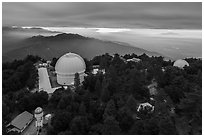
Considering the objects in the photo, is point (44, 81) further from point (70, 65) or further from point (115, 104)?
point (115, 104)

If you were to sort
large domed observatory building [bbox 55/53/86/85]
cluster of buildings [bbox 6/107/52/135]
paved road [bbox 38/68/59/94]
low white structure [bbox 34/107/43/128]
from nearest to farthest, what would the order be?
cluster of buildings [bbox 6/107/52/135] < low white structure [bbox 34/107/43/128] < paved road [bbox 38/68/59/94] < large domed observatory building [bbox 55/53/86/85]

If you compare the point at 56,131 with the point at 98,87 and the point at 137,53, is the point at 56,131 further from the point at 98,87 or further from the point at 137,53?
the point at 137,53

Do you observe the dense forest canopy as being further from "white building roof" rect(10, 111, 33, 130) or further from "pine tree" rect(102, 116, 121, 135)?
"white building roof" rect(10, 111, 33, 130)

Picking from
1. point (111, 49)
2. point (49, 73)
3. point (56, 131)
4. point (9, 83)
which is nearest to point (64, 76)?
point (49, 73)

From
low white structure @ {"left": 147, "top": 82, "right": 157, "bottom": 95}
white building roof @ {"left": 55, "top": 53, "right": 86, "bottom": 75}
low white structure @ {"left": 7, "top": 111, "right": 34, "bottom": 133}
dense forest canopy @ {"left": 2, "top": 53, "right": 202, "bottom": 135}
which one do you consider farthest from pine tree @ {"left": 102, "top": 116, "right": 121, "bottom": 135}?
white building roof @ {"left": 55, "top": 53, "right": 86, "bottom": 75}

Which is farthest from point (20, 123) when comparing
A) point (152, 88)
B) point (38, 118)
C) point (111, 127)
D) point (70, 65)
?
point (152, 88)

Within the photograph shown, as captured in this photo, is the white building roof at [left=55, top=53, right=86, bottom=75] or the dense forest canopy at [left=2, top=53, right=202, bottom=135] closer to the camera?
the dense forest canopy at [left=2, top=53, right=202, bottom=135]
